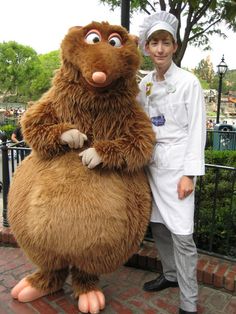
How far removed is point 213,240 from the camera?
407cm

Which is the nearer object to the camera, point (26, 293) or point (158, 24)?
point (158, 24)

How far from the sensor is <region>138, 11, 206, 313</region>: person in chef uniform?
2635mm

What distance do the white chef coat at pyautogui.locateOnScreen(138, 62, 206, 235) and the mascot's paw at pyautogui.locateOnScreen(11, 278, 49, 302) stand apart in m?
1.29

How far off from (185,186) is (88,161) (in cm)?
74

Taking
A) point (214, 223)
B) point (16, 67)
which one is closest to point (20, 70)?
point (16, 67)

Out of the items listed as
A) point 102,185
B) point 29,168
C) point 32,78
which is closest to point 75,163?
point 102,185

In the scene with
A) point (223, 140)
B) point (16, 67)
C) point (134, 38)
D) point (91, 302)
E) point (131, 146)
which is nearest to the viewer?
point (131, 146)

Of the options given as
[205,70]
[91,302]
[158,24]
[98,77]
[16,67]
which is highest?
[205,70]

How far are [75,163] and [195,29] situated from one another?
378 inches

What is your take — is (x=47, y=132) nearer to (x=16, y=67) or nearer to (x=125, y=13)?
(x=125, y=13)

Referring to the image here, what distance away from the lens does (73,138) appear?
8.25 ft

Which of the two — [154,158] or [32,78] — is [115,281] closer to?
[154,158]

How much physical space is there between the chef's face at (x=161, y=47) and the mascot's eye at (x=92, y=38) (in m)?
0.47

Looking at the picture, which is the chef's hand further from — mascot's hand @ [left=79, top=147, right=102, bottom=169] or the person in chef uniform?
mascot's hand @ [left=79, top=147, right=102, bottom=169]
